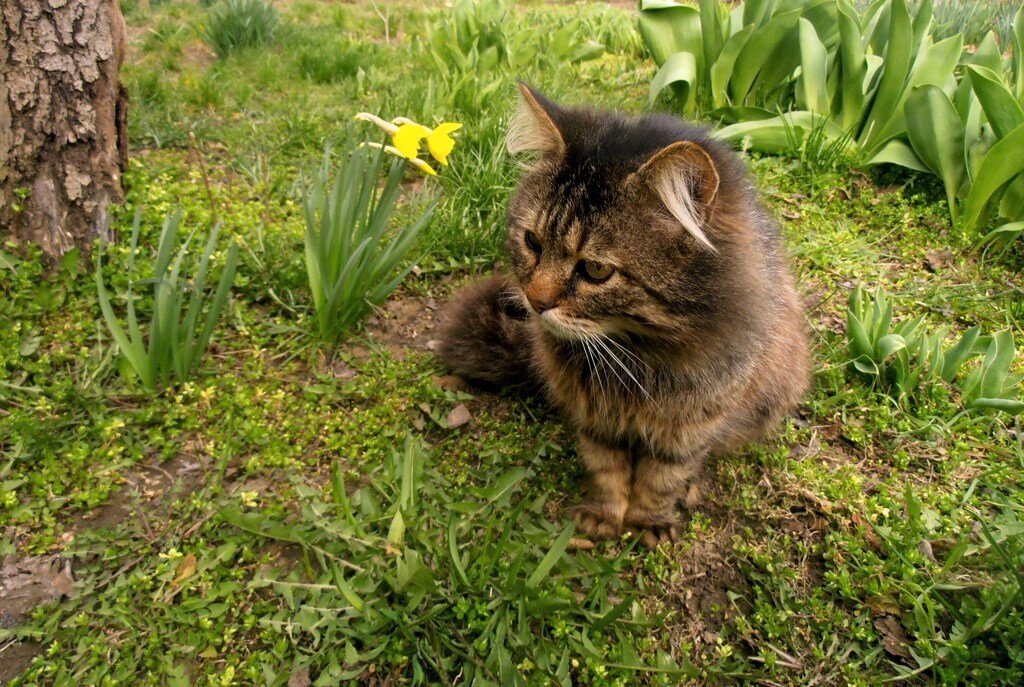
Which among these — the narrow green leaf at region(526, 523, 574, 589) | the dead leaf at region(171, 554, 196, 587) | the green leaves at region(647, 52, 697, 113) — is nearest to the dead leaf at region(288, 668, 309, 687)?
the dead leaf at region(171, 554, 196, 587)

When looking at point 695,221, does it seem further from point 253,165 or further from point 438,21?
point 438,21

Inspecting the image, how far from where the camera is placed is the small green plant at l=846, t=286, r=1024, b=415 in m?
2.35

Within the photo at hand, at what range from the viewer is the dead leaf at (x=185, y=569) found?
5.93 ft

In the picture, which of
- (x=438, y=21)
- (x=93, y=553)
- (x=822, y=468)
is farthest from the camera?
(x=438, y=21)

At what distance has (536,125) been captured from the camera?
185 cm

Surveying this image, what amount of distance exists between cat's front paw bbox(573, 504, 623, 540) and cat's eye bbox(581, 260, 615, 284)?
0.90m

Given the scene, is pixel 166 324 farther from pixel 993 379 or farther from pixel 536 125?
pixel 993 379

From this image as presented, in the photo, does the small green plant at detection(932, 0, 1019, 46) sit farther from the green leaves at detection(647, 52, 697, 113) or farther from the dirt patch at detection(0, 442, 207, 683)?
the dirt patch at detection(0, 442, 207, 683)

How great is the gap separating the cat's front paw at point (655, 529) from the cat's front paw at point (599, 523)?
0.19 feet

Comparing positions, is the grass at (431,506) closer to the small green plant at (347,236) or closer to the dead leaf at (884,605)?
the dead leaf at (884,605)

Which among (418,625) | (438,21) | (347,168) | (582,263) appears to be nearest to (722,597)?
(418,625)

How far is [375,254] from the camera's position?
Result: 8.30ft

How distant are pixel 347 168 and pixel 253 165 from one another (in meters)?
1.18

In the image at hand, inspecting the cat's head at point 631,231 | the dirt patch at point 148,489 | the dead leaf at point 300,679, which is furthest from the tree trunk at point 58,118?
the dead leaf at point 300,679
